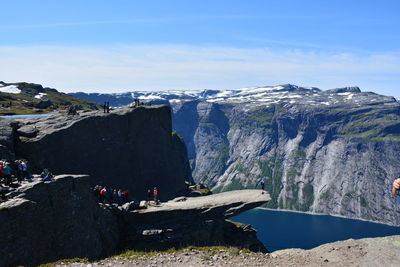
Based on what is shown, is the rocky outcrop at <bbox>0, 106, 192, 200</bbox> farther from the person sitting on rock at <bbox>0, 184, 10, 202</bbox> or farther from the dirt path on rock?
the dirt path on rock

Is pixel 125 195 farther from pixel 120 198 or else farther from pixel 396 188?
pixel 396 188

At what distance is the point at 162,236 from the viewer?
156ft

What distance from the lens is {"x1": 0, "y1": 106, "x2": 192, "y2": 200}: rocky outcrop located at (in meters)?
49.7

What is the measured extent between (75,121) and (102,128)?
4.80 meters

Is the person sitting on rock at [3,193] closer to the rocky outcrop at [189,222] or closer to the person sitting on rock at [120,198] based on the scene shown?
the rocky outcrop at [189,222]

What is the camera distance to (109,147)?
193ft

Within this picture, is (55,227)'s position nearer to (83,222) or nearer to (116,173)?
(83,222)

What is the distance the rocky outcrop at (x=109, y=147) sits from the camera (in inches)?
1957

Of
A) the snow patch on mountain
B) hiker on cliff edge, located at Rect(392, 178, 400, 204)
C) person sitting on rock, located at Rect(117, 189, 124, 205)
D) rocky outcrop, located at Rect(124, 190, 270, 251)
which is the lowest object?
rocky outcrop, located at Rect(124, 190, 270, 251)

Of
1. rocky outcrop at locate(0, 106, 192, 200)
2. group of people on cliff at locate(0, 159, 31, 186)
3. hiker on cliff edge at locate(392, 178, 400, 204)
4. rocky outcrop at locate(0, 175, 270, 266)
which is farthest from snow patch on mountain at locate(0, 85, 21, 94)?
hiker on cliff edge at locate(392, 178, 400, 204)

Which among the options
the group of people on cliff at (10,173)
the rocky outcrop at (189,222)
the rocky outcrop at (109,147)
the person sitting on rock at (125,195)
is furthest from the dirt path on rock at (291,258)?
the rocky outcrop at (109,147)

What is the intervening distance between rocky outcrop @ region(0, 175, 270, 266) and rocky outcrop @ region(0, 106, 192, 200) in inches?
412

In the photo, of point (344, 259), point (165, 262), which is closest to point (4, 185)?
point (165, 262)

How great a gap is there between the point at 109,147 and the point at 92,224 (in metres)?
20.7
